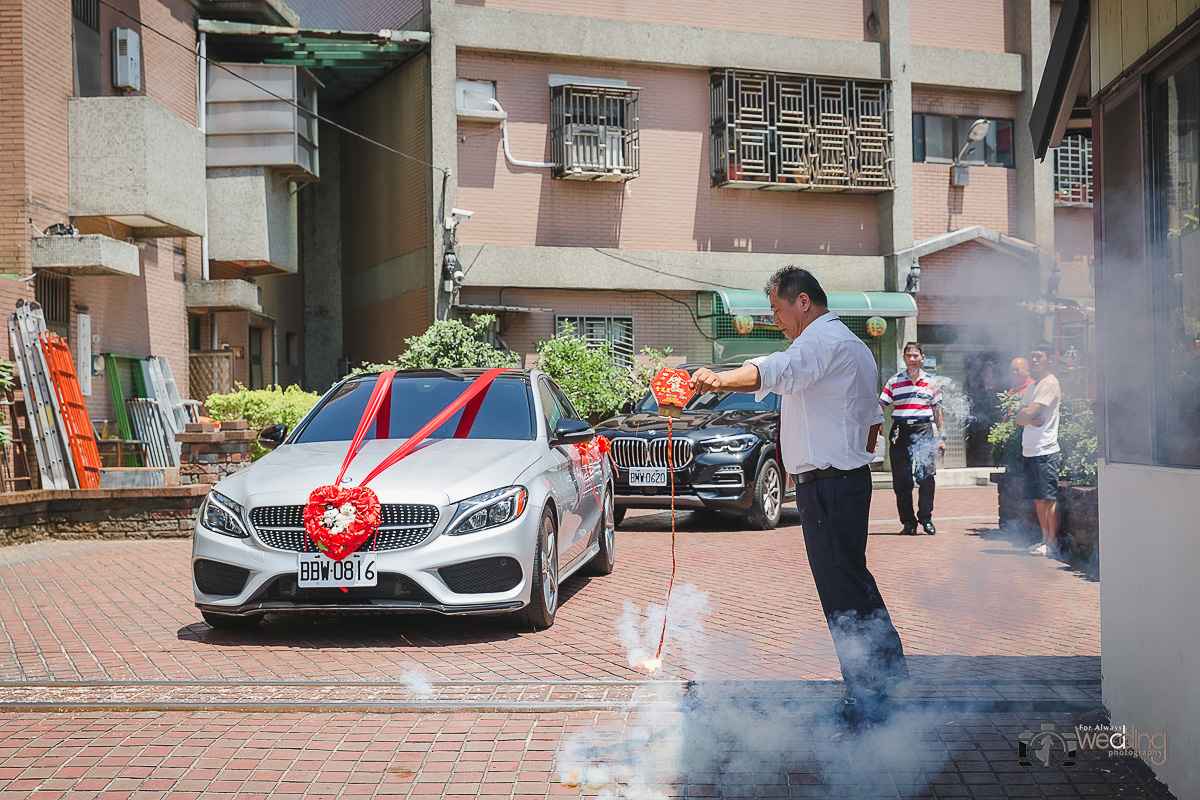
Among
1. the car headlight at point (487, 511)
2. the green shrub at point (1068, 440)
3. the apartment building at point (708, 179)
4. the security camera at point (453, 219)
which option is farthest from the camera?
the apartment building at point (708, 179)

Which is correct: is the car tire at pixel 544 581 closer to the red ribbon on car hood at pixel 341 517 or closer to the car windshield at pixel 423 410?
the car windshield at pixel 423 410

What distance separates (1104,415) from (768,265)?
58.5 ft

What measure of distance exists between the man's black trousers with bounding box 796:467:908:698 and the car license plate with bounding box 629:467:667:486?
24.0 feet

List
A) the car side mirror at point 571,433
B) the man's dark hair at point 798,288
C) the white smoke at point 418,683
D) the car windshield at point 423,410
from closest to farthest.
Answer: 1. the man's dark hair at point 798,288
2. the white smoke at point 418,683
3. the car side mirror at point 571,433
4. the car windshield at point 423,410

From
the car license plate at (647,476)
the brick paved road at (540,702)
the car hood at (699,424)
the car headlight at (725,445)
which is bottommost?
the brick paved road at (540,702)

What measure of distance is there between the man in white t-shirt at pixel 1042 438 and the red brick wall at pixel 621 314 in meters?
12.1

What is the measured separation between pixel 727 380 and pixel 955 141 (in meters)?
21.5

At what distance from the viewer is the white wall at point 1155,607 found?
12.5 ft

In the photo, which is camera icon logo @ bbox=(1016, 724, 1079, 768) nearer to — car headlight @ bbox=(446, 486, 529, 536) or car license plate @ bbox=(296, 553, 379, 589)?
car headlight @ bbox=(446, 486, 529, 536)

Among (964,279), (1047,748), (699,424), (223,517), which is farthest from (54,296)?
(964,279)

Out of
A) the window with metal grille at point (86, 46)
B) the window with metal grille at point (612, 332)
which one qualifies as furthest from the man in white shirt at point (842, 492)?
the window with metal grille at point (612, 332)

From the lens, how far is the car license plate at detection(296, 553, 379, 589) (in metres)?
6.33

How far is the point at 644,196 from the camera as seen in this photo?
2164 cm

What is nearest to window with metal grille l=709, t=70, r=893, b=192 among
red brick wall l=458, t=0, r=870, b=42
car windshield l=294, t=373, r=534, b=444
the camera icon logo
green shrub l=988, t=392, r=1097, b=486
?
red brick wall l=458, t=0, r=870, b=42
